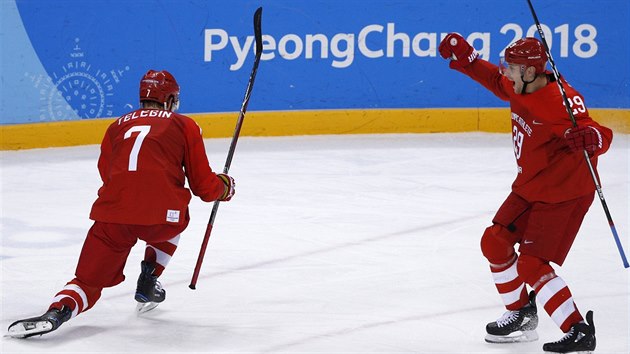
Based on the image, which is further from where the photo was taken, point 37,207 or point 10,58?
point 10,58

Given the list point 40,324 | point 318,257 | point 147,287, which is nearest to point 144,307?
point 147,287

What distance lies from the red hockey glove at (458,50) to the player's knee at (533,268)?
755 mm

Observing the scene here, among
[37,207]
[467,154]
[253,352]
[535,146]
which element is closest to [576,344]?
[535,146]

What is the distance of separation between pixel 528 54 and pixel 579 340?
92 cm

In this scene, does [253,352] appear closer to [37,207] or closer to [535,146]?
[535,146]

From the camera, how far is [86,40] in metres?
7.66

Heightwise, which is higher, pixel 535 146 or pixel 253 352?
pixel 535 146

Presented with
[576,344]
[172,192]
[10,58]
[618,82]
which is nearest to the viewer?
[576,344]

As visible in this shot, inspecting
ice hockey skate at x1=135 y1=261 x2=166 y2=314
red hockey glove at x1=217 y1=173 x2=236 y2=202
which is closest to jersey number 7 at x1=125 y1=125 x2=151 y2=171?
red hockey glove at x1=217 y1=173 x2=236 y2=202

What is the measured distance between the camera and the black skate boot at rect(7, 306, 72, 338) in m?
3.84

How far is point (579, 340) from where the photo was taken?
370 centimetres

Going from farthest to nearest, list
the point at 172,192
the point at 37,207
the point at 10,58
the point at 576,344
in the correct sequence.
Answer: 1. the point at 10,58
2. the point at 37,207
3. the point at 172,192
4. the point at 576,344

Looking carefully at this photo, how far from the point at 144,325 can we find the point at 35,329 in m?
0.45

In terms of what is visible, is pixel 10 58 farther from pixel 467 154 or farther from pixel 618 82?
pixel 618 82
